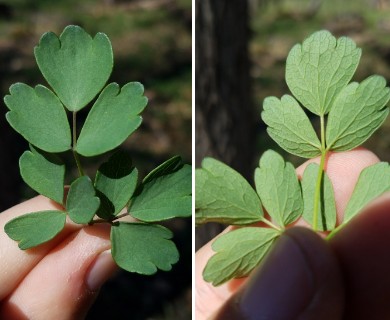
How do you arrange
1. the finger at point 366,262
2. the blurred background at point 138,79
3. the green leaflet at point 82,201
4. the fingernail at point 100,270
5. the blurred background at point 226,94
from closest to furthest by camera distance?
the green leaflet at point 82,201 < the finger at point 366,262 < the fingernail at point 100,270 < the blurred background at point 226,94 < the blurred background at point 138,79

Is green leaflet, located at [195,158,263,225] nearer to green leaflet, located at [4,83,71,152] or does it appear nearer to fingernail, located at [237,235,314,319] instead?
fingernail, located at [237,235,314,319]

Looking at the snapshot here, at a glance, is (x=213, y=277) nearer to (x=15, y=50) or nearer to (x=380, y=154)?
(x=380, y=154)

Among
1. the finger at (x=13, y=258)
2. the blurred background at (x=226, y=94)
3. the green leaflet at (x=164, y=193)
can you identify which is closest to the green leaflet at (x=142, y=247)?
the green leaflet at (x=164, y=193)

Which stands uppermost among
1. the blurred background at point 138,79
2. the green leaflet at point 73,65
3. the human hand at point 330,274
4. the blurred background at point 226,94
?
the green leaflet at point 73,65

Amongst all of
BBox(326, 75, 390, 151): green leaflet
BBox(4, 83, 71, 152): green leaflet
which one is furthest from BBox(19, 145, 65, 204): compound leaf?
BBox(326, 75, 390, 151): green leaflet

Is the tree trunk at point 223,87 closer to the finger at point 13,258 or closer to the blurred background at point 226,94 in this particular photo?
the blurred background at point 226,94

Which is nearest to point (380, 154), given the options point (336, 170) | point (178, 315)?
point (178, 315)
